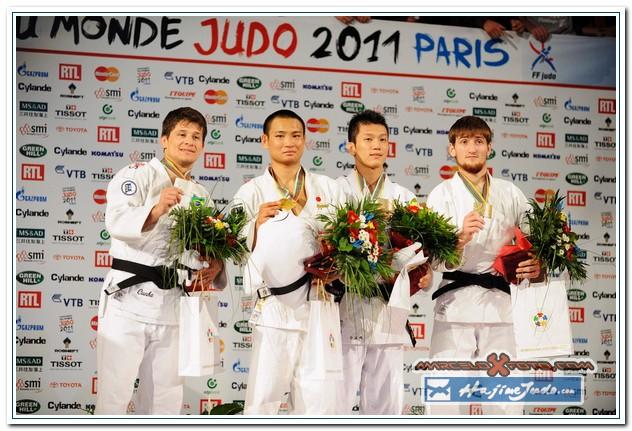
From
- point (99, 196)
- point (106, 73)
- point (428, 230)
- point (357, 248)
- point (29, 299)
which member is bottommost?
point (29, 299)

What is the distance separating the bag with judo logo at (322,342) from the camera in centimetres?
500

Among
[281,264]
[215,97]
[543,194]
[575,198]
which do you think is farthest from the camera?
[575,198]

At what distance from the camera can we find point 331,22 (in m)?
5.98

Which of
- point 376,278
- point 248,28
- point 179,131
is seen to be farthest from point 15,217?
point 376,278

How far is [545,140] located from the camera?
6152mm

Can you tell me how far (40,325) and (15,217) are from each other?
756 millimetres

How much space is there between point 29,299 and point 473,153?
3220 millimetres

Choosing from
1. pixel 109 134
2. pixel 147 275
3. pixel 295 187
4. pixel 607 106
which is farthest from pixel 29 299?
pixel 607 106

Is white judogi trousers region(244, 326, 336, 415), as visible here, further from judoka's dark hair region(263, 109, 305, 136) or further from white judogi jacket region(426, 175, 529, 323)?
judoka's dark hair region(263, 109, 305, 136)

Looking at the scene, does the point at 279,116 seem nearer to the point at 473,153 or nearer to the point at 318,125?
the point at 318,125

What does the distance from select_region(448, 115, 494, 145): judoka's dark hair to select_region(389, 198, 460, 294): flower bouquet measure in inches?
30.6

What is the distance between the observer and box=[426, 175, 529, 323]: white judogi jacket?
5.45 metres

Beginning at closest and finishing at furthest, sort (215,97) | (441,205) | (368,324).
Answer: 1. (368,324)
2. (441,205)
3. (215,97)
